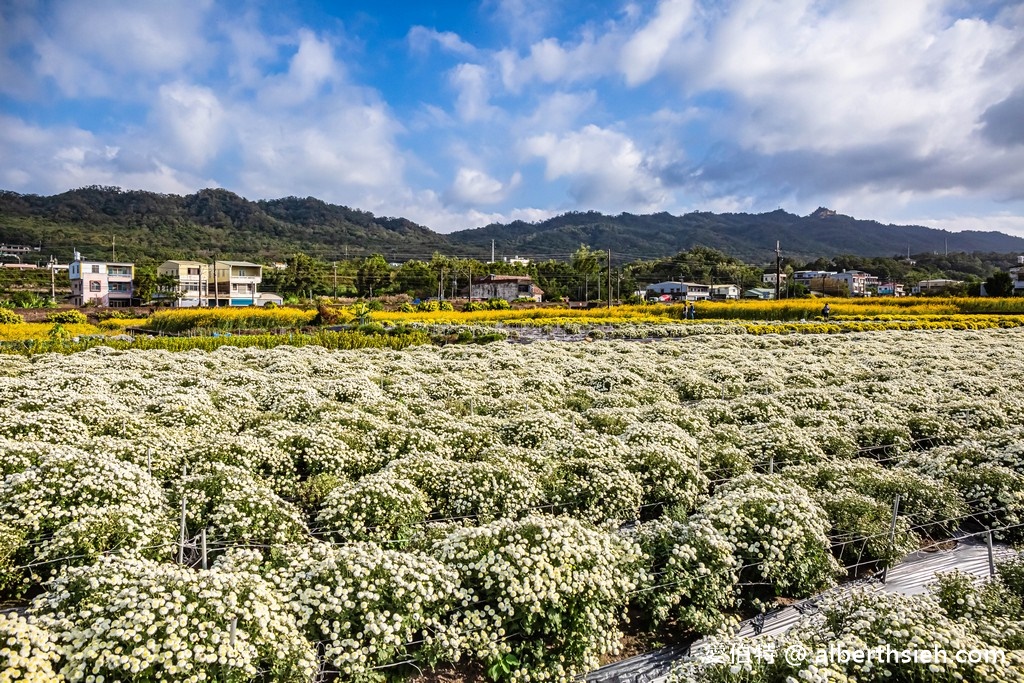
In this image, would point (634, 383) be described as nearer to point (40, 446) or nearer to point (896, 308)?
point (40, 446)

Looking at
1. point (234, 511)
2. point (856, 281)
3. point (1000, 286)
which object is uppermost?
point (856, 281)

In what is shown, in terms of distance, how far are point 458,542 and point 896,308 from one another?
201 ft

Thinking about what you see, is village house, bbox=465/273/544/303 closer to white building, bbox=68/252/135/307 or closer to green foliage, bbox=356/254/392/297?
green foliage, bbox=356/254/392/297

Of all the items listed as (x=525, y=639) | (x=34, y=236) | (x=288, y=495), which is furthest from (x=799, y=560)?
(x=34, y=236)

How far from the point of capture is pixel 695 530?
22.8 feet

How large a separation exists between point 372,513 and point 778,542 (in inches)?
214

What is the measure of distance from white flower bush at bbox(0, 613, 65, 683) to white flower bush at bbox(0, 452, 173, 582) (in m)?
1.85

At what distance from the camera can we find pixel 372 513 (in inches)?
301

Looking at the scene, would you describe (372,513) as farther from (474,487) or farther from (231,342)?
(231,342)

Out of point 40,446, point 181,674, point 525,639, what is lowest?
point 525,639

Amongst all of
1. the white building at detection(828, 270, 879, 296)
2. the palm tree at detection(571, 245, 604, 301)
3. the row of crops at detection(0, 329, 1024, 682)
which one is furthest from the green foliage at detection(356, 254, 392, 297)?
the white building at detection(828, 270, 879, 296)

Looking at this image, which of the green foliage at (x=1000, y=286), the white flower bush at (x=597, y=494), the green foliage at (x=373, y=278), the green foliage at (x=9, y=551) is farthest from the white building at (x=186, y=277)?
the green foliage at (x=1000, y=286)

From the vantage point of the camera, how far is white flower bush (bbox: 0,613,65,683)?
397 cm

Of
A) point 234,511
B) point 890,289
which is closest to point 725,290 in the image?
point 890,289
